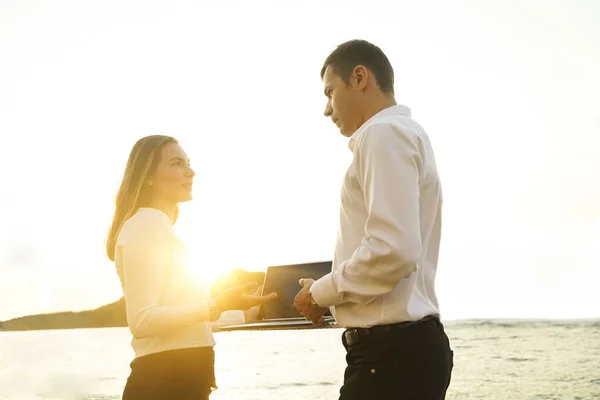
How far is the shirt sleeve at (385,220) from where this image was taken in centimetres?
201

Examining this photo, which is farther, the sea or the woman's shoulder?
the sea

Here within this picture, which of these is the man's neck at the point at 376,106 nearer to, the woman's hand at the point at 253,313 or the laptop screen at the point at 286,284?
the laptop screen at the point at 286,284

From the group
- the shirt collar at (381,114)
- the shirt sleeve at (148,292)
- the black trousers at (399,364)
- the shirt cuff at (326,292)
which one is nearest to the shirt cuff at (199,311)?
the shirt sleeve at (148,292)

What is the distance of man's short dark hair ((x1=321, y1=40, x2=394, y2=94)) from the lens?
2371mm

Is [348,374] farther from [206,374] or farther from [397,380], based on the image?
[206,374]

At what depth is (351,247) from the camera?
7.25ft

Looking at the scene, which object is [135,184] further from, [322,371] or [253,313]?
[322,371]

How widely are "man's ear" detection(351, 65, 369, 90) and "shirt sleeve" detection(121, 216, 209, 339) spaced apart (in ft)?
3.36

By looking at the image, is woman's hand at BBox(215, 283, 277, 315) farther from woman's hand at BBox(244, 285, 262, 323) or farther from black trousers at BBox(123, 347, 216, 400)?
black trousers at BBox(123, 347, 216, 400)

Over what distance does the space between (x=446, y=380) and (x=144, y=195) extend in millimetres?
1503

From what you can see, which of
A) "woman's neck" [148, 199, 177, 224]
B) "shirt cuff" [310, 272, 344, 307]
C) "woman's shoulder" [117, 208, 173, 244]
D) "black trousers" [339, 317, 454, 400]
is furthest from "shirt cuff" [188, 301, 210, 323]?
"black trousers" [339, 317, 454, 400]

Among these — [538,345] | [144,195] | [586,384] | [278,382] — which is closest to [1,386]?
[278,382]

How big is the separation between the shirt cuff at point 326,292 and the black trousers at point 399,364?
151 millimetres

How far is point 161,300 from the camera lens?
271cm
